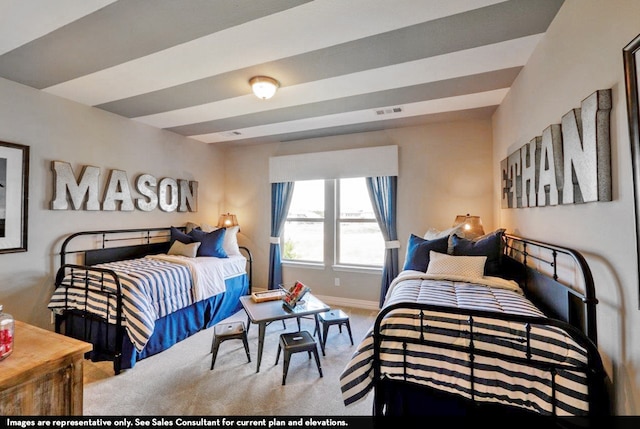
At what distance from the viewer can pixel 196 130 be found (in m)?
3.97

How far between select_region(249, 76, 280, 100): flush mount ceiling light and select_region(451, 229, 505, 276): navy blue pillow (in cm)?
228

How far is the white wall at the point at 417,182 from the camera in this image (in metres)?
3.49

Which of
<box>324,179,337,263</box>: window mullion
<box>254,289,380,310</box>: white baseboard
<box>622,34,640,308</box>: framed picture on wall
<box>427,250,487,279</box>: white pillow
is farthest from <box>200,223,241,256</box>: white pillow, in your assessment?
<box>622,34,640,308</box>: framed picture on wall

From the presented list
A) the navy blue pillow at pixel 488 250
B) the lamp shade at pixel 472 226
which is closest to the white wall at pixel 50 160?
the navy blue pillow at pixel 488 250

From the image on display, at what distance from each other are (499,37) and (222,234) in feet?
11.8

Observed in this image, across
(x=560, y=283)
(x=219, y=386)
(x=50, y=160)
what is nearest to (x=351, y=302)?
(x=219, y=386)

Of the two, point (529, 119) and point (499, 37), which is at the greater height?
point (499, 37)

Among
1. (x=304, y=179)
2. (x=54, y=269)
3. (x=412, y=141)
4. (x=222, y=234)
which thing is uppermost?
(x=412, y=141)

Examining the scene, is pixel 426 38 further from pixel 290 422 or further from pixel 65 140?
pixel 65 140

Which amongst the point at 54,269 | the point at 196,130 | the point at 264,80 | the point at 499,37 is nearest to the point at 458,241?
the point at 499,37

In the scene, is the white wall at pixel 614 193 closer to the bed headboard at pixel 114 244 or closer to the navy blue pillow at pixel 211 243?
the navy blue pillow at pixel 211 243

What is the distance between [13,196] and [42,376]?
2538 mm

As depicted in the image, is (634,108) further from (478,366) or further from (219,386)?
(219,386)

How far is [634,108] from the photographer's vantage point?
1060 mm
